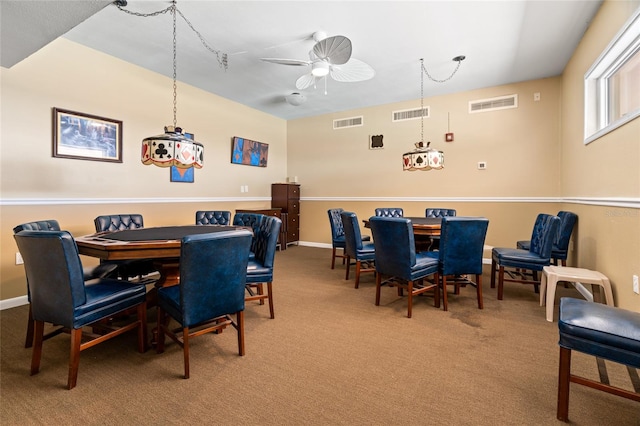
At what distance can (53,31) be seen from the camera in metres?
2.47

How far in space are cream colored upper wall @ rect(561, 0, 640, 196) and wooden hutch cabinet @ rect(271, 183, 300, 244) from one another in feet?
15.8

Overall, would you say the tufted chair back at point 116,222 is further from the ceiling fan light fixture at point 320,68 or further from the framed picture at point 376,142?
the framed picture at point 376,142

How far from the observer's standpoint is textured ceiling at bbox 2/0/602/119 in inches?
113

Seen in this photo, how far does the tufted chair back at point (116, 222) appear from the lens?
10.1 ft

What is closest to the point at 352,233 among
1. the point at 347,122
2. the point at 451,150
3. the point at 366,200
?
the point at 366,200

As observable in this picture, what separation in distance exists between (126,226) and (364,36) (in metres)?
3.56

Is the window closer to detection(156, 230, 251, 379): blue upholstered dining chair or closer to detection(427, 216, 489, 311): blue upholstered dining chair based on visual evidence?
detection(427, 216, 489, 311): blue upholstered dining chair

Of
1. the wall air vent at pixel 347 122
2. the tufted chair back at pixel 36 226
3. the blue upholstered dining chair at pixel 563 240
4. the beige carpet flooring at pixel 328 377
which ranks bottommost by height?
the beige carpet flooring at pixel 328 377

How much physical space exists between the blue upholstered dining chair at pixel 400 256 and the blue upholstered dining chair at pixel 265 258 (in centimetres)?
100

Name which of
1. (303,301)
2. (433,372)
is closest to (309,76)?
(303,301)

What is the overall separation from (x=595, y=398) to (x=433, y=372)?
845 millimetres

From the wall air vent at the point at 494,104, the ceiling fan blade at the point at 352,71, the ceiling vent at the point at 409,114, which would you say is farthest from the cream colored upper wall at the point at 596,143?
the ceiling fan blade at the point at 352,71

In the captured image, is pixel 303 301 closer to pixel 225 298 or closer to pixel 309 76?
pixel 225 298

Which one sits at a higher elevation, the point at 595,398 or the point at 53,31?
the point at 53,31
